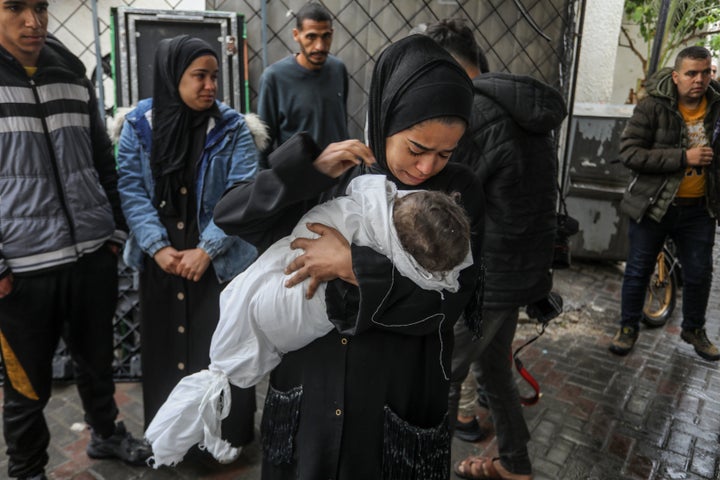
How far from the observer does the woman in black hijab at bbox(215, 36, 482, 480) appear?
1.38 metres

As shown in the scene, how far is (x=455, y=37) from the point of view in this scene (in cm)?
236

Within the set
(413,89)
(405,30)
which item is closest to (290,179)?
(413,89)

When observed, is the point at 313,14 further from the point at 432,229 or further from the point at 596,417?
the point at 596,417

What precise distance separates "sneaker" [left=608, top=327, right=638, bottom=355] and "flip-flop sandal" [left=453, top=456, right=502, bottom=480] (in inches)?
82.8

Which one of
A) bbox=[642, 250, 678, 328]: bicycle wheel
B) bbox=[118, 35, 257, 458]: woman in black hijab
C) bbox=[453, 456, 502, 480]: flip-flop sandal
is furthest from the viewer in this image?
bbox=[642, 250, 678, 328]: bicycle wheel

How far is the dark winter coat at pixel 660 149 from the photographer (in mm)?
3938

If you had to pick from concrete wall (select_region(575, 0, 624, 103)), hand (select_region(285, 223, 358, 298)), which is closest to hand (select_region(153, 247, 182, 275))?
hand (select_region(285, 223, 358, 298))

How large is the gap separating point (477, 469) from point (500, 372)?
615 millimetres

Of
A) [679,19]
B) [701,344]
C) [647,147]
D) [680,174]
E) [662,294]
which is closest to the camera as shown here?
[680,174]

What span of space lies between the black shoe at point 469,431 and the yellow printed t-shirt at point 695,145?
2356 millimetres

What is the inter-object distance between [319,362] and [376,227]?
17.7 inches

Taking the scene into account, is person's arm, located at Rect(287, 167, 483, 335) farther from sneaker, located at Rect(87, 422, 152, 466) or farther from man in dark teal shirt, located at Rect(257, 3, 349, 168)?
man in dark teal shirt, located at Rect(257, 3, 349, 168)

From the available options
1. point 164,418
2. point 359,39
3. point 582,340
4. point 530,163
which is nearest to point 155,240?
point 164,418

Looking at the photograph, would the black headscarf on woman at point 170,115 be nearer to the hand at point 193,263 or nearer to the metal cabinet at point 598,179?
the hand at point 193,263
